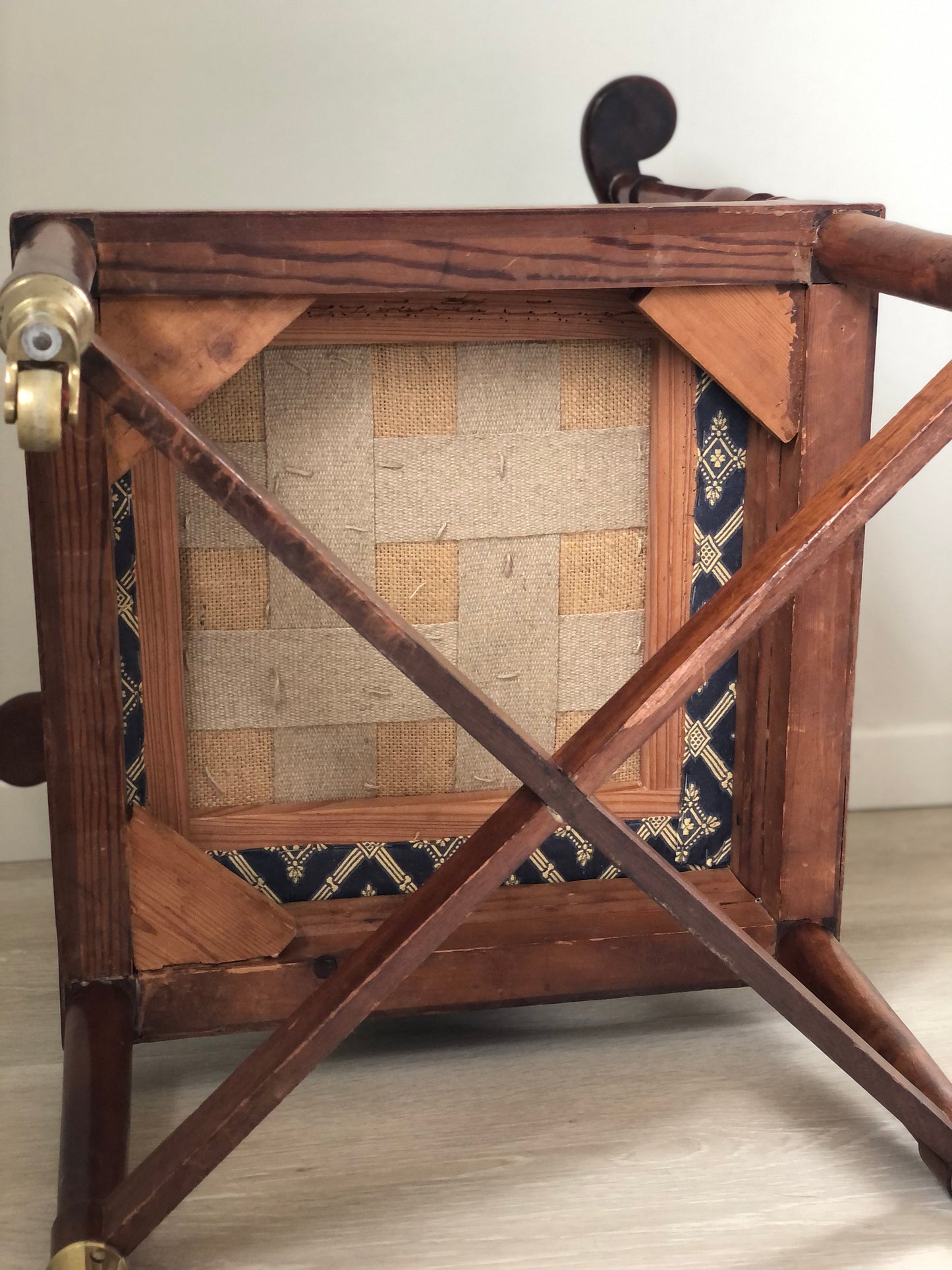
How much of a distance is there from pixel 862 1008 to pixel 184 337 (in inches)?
31.3

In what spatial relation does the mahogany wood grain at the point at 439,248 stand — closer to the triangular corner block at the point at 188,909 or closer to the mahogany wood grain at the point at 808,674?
the mahogany wood grain at the point at 808,674

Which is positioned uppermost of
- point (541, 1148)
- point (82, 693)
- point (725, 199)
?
point (725, 199)

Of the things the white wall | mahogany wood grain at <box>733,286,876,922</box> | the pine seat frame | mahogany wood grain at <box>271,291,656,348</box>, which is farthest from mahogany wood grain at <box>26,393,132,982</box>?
the white wall

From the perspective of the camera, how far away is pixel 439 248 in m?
1.10

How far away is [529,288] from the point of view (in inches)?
44.2

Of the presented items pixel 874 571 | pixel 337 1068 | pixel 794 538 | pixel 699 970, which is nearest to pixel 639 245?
pixel 794 538

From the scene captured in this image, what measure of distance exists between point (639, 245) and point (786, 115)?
0.83 m

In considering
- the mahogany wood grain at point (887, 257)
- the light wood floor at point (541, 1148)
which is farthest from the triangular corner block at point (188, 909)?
the mahogany wood grain at point (887, 257)

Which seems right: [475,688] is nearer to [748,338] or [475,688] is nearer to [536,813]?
[536,813]

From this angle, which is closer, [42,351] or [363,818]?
[42,351]

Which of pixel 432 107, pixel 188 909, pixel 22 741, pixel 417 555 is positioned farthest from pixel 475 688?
pixel 432 107

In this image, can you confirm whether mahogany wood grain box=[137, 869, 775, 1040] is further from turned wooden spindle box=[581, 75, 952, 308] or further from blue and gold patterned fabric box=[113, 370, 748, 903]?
turned wooden spindle box=[581, 75, 952, 308]

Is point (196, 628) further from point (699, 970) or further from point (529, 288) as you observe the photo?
point (699, 970)

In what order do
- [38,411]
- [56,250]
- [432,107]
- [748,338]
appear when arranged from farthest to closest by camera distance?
1. [432,107]
2. [748,338]
3. [56,250]
4. [38,411]
